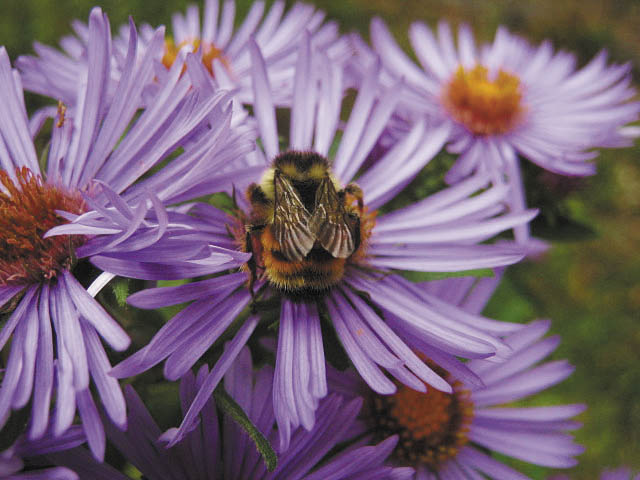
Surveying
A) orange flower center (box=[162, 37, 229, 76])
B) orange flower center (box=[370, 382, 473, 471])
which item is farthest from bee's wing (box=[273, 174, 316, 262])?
orange flower center (box=[162, 37, 229, 76])

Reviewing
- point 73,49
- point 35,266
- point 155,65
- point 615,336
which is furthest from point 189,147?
point 615,336

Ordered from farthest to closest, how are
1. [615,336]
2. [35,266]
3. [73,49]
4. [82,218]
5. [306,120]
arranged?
[615,336] < [73,49] < [306,120] < [35,266] < [82,218]

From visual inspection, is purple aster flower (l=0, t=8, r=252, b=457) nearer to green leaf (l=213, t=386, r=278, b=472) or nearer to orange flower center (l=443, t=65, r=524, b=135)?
green leaf (l=213, t=386, r=278, b=472)

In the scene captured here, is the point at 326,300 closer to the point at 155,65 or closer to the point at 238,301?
the point at 238,301

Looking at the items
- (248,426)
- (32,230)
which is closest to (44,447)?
(248,426)

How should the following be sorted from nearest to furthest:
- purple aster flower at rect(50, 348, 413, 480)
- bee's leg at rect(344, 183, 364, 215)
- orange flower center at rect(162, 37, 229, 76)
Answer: purple aster flower at rect(50, 348, 413, 480) < bee's leg at rect(344, 183, 364, 215) < orange flower center at rect(162, 37, 229, 76)

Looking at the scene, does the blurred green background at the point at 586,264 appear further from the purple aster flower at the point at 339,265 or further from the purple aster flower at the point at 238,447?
the purple aster flower at the point at 238,447

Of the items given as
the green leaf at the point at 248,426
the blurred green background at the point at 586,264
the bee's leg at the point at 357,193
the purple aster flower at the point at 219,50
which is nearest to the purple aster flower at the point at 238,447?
the green leaf at the point at 248,426
